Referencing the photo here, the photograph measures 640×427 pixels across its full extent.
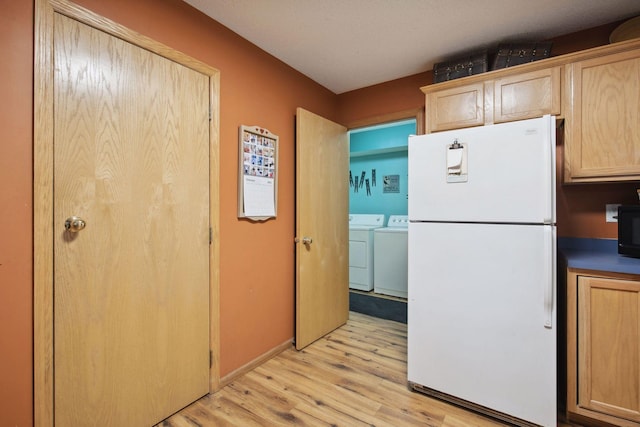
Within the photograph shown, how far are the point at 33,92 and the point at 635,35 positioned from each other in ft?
10.2

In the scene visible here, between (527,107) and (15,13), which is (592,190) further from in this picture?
(15,13)

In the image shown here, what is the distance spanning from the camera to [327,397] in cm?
179

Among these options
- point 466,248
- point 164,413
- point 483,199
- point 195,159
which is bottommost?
point 164,413

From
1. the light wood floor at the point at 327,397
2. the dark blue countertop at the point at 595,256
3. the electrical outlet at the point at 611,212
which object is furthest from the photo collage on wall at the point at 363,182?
the electrical outlet at the point at 611,212

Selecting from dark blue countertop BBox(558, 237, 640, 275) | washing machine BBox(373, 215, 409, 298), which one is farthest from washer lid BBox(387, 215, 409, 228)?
dark blue countertop BBox(558, 237, 640, 275)

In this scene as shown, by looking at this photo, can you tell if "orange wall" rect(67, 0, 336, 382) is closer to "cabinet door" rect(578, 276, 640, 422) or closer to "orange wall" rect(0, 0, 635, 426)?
"orange wall" rect(0, 0, 635, 426)

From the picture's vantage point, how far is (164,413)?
1595 millimetres

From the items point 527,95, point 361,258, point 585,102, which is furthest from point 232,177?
point 361,258

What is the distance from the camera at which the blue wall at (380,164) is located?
4.08 metres

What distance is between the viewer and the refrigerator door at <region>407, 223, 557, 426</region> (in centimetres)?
147

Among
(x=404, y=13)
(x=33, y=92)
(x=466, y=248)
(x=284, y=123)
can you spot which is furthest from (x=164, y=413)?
(x=404, y=13)

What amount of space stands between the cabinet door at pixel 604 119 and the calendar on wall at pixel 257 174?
1.94m

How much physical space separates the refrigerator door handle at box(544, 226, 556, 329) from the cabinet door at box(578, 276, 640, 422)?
0.69ft

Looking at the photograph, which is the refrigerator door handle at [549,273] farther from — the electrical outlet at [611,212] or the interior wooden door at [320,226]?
the interior wooden door at [320,226]
